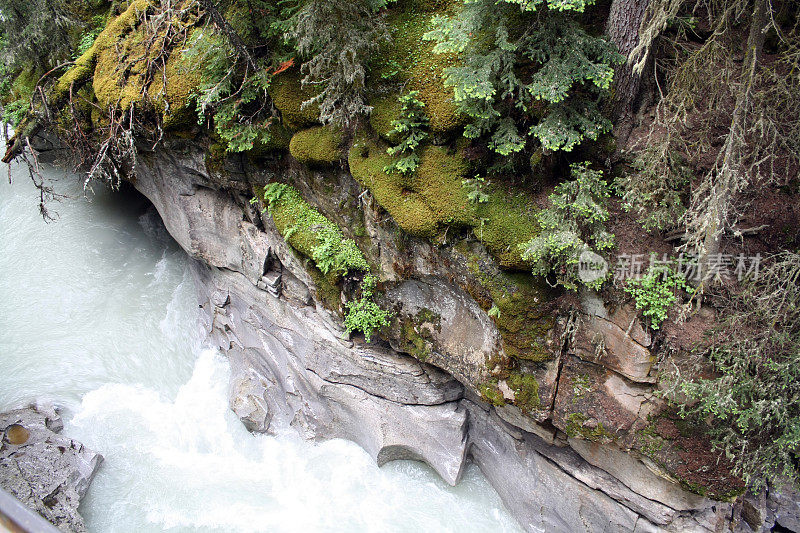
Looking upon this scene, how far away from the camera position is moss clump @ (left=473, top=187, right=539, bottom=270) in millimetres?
6074

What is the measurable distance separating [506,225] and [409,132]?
77.6 inches

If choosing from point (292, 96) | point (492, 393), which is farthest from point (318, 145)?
point (492, 393)

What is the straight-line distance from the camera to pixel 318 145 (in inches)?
294

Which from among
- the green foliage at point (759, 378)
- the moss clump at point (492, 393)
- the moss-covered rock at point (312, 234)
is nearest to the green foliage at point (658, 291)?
the green foliage at point (759, 378)

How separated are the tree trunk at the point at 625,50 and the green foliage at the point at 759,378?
2.47m

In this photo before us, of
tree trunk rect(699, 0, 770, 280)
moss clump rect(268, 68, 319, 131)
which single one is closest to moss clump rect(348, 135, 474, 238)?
moss clump rect(268, 68, 319, 131)

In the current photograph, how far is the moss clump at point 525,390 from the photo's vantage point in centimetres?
686

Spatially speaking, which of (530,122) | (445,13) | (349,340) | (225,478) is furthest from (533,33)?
(225,478)

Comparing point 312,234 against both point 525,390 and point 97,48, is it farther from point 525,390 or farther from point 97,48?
point 97,48

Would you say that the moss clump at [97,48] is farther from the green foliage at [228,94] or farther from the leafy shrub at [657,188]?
the leafy shrub at [657,188]

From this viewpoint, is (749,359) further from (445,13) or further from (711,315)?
(445,13)

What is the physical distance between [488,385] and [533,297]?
1.86m

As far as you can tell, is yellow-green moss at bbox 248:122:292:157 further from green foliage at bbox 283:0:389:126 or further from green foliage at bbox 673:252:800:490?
green foliage at bbox 673:252:800:490

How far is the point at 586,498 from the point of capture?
737 cm
